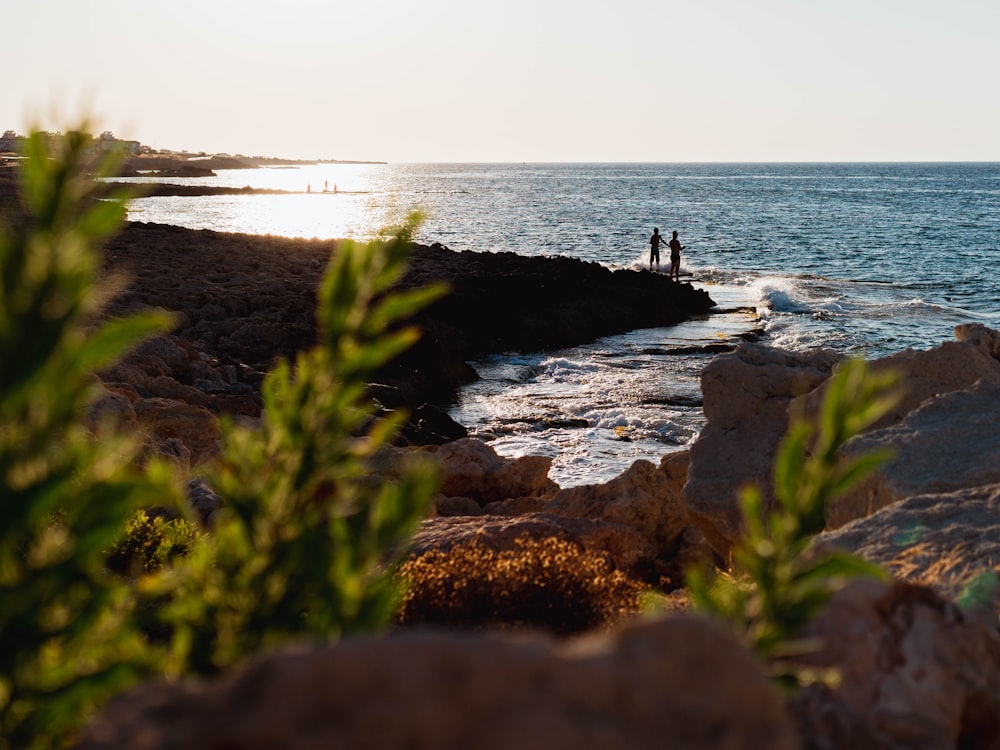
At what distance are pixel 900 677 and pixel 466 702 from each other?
4.73ft

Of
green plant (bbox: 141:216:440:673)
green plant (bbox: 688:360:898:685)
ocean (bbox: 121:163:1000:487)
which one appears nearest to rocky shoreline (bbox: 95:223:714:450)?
ocean (bbox: 121:163:1000:487)

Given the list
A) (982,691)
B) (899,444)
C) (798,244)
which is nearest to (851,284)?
(798,244)

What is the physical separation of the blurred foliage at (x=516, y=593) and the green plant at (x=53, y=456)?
2529mm

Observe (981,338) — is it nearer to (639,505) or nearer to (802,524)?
(639,505)

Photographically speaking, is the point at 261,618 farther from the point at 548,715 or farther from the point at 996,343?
the point at 996,343

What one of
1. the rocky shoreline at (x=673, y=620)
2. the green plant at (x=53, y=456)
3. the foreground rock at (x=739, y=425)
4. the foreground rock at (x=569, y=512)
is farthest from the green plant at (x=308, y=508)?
the foreground rock at (x=739, y=425)

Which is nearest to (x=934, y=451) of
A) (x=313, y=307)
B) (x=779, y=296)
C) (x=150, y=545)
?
(x=150, y=545)

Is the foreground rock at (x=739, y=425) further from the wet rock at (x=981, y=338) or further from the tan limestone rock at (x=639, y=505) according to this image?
the wet rock at (x=981, y=338)

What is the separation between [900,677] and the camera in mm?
2174

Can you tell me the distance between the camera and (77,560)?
1413mm

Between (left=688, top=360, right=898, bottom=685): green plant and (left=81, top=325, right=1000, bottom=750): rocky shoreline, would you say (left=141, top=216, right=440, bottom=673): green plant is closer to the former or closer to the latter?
(left=81, top=325, right=1000, bottom=750): rocky shoreline

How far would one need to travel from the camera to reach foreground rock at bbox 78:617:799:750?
1128mm

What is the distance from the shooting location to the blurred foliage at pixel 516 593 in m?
4.09

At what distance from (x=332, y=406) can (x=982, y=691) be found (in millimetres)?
1807
